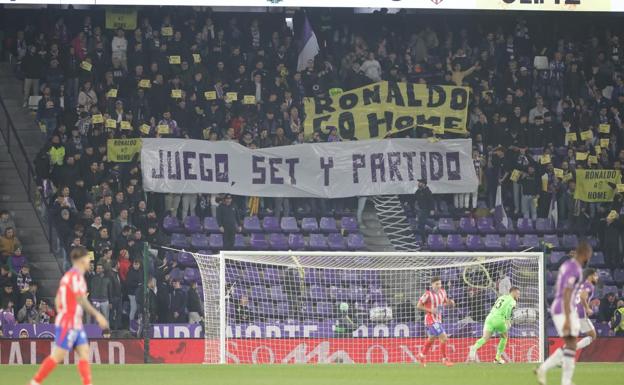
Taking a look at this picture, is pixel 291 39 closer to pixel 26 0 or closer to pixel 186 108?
pixel 186 108

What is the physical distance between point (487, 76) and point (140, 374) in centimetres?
1598

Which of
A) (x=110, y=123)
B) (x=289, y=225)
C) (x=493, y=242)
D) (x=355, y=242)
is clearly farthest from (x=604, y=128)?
(x=110, y=123)

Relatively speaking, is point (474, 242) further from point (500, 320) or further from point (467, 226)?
point (500, 320)

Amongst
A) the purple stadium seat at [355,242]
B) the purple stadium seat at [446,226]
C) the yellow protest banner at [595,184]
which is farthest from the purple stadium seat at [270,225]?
the yellow protest banner at [595,184]

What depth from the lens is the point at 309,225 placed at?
3109 centimetres

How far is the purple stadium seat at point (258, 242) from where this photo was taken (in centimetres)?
3023

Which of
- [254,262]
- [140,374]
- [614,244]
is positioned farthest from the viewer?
[614,244]

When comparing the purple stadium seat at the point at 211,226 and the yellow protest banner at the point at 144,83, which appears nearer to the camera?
the purple stadium seat at the point at 211,226

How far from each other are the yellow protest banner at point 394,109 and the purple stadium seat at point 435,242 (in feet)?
10.5

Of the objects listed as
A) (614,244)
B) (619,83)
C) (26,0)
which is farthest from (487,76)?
(26,0)

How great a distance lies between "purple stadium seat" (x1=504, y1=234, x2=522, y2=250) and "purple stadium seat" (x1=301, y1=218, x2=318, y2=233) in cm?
470

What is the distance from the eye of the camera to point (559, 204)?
3225 cm

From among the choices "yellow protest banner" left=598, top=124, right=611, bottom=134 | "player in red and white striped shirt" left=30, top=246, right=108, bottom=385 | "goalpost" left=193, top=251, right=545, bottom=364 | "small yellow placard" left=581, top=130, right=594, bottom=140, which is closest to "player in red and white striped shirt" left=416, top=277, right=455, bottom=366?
"goalpost" left=193, top=251, right=545, bottom=364

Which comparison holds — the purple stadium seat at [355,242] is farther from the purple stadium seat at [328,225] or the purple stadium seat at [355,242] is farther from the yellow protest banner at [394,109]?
the yellow protest banner at [394,109]
